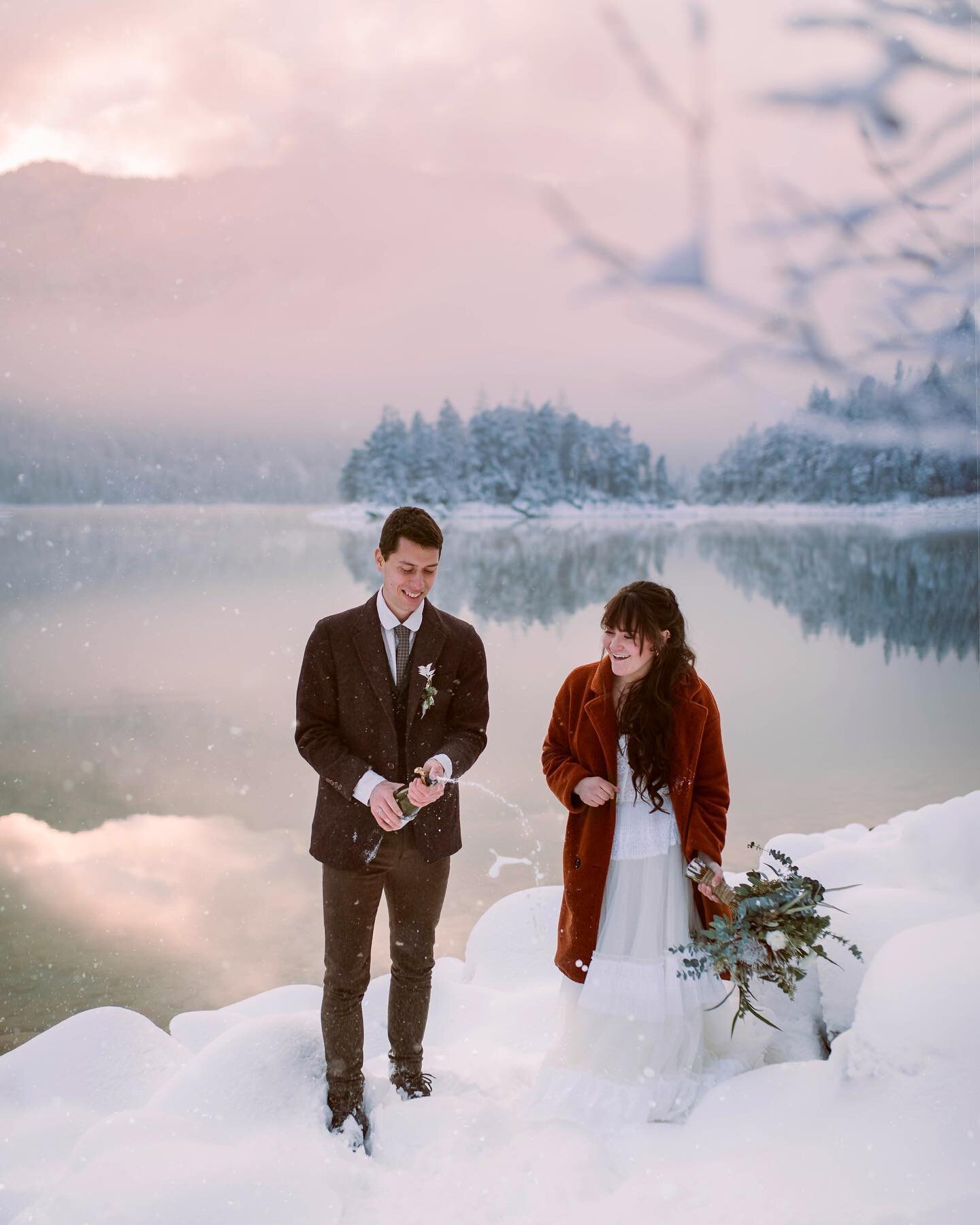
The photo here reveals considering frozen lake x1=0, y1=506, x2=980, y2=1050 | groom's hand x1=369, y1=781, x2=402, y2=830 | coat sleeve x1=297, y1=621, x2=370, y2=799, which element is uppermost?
coat sleeve x1=297, y1=621, x2=370, y2=799

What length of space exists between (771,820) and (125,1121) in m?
Result: 6.04

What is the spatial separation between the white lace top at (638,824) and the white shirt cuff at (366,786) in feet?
1.97

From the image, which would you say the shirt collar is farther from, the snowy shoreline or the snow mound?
the snowy shoreline

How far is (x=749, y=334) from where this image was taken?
1.24 metres

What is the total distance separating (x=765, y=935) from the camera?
201cm

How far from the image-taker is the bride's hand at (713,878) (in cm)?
209

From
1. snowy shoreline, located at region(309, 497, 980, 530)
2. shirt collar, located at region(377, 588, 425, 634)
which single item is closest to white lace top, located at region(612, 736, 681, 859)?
shirt collar, located at region(377, 588, 425, 634)

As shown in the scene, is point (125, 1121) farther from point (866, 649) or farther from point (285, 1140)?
point (866, 649)

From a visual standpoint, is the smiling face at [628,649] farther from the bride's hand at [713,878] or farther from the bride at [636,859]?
the bride's hand at [713,878]

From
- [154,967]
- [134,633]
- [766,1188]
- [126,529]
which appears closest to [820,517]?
[154,967]

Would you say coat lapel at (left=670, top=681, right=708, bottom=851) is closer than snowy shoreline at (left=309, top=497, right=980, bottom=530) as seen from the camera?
Yes

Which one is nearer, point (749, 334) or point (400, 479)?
point (749, 334)

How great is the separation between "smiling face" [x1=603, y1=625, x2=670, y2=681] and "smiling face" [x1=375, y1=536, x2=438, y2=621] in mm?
459

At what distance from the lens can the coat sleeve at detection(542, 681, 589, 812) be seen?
217 cm
